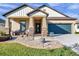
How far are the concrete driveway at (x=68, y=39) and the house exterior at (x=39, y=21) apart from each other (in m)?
0.08

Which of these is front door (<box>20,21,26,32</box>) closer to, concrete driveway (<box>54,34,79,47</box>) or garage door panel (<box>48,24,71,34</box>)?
garage door panel (<box>48,24,71,34</box>)

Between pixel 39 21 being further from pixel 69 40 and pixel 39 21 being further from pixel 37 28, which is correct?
pixel 69 40

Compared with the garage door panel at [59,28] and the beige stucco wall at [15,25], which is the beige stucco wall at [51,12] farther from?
the beige stucco wall at [15,25]

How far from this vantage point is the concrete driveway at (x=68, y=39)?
4.66 m

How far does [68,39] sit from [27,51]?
2.68ft

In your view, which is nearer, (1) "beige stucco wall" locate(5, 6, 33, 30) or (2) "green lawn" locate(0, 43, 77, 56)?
(2) "green lawn" locate(0, 43, 77, 56)

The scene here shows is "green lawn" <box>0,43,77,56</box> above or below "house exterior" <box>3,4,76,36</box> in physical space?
below

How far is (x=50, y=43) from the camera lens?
4.71 m

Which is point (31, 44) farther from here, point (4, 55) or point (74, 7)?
point (74, 7)

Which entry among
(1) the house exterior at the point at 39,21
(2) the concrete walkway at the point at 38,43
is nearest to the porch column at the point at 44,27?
(1) the house exterior at the point at 39,21

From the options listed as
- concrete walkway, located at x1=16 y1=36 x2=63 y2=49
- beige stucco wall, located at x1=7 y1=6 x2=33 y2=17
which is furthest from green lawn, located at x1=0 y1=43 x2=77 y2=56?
beige stucco wall, located at x1=7 y1=6 x2=33 y2=17

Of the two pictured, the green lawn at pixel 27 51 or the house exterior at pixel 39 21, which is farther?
the house exterior at pixel 39 21

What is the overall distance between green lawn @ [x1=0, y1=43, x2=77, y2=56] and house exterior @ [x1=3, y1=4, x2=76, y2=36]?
1.08 feet

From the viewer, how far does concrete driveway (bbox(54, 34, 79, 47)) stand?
4.66 metres
